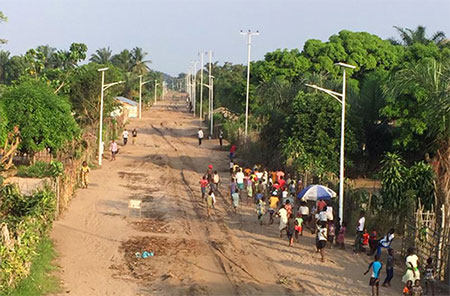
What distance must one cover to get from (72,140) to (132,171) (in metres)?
4.16

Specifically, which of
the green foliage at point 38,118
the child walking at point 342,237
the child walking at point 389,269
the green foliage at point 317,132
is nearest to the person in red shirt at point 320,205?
the child walking at point 342,237

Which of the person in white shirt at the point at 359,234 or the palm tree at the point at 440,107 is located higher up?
the palm tree at the point at 440,107

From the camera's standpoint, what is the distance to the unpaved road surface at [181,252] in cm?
1528

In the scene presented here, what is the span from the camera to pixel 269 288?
15.1m

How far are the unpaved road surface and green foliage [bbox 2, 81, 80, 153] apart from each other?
145 inches

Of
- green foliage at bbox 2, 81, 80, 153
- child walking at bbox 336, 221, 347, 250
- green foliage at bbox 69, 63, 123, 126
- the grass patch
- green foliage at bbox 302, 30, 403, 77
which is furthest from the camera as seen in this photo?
green foliage at bbox 302, 30, 403, 77

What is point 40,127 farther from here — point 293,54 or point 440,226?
point 293,54

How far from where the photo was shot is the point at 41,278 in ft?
48.3

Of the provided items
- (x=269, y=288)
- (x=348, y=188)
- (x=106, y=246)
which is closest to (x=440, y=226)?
(x=269, y=288)

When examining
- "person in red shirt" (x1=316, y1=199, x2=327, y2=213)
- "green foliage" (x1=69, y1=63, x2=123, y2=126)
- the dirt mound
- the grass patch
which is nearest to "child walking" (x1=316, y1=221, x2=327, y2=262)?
"person in red shirt" (x1=316, y1=199, x2=327, y2=213)

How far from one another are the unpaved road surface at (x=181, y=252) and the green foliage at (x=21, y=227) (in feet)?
3.73

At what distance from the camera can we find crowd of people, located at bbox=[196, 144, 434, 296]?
570 inches

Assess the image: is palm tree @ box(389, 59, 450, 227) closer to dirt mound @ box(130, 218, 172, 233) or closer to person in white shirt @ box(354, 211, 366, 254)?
person in white shirt @ box(354, 211, 366, 254)

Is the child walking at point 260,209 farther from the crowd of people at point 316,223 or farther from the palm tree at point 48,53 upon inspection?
the palm tree at point 48,53
